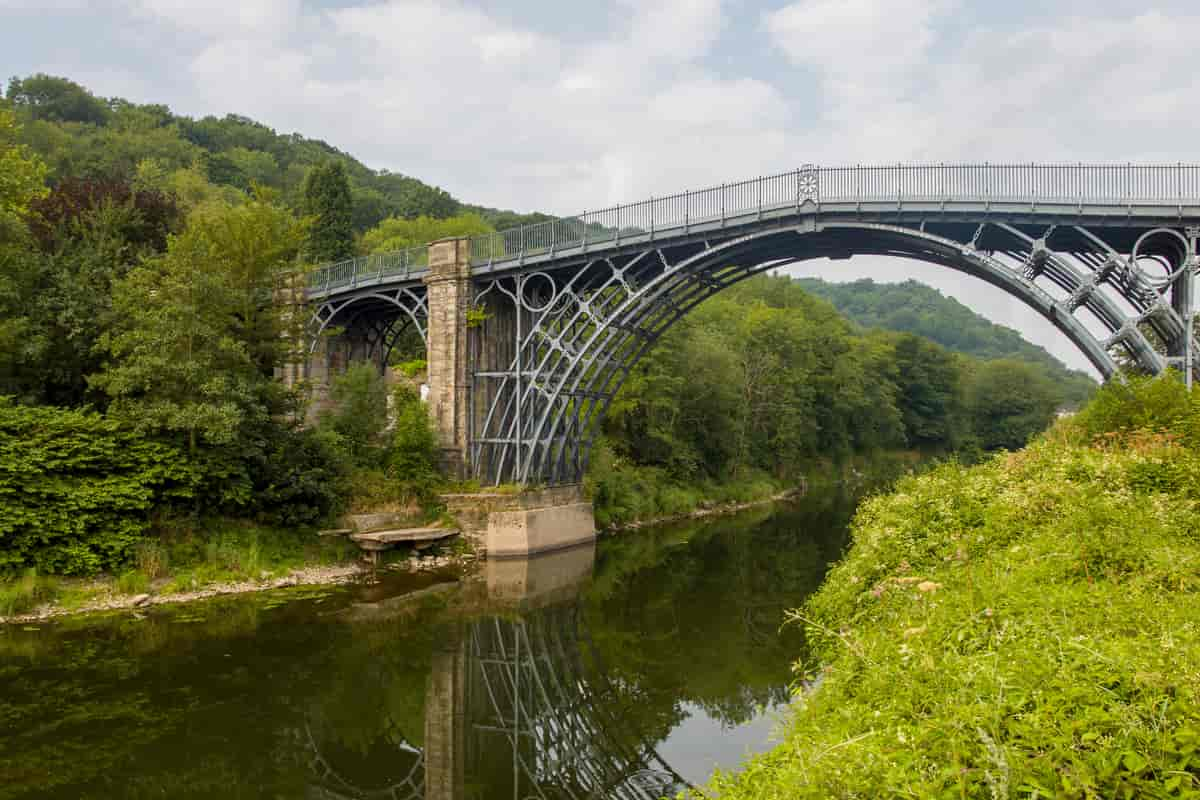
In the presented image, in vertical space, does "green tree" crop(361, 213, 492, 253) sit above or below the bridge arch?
above

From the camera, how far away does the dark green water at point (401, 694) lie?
8.79m

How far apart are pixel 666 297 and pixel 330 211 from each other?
29.3 meters

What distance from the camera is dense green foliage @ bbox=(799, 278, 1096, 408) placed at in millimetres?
142000

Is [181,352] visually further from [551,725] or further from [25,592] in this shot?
[551,725]

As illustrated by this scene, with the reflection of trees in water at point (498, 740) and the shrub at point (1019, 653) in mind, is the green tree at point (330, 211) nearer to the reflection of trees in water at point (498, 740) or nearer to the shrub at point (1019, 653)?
the reflection of trees in water at point (498, 740)

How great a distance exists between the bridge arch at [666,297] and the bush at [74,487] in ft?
30.5

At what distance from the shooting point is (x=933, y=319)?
14800 cm

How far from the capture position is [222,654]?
12508 mm

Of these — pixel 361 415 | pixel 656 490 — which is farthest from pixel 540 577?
pixel 656 490

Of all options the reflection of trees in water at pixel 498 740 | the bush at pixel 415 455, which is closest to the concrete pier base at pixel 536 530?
the bush at pixel 415 455

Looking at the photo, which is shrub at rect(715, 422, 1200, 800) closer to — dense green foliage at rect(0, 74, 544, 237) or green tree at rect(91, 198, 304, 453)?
green tree at rect(91, 198, 304, 453)

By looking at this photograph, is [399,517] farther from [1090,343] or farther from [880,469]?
[880,469]

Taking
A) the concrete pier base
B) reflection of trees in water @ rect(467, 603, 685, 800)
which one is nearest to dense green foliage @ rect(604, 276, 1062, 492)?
the concrete pier base

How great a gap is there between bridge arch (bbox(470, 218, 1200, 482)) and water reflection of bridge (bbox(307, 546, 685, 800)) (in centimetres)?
859
